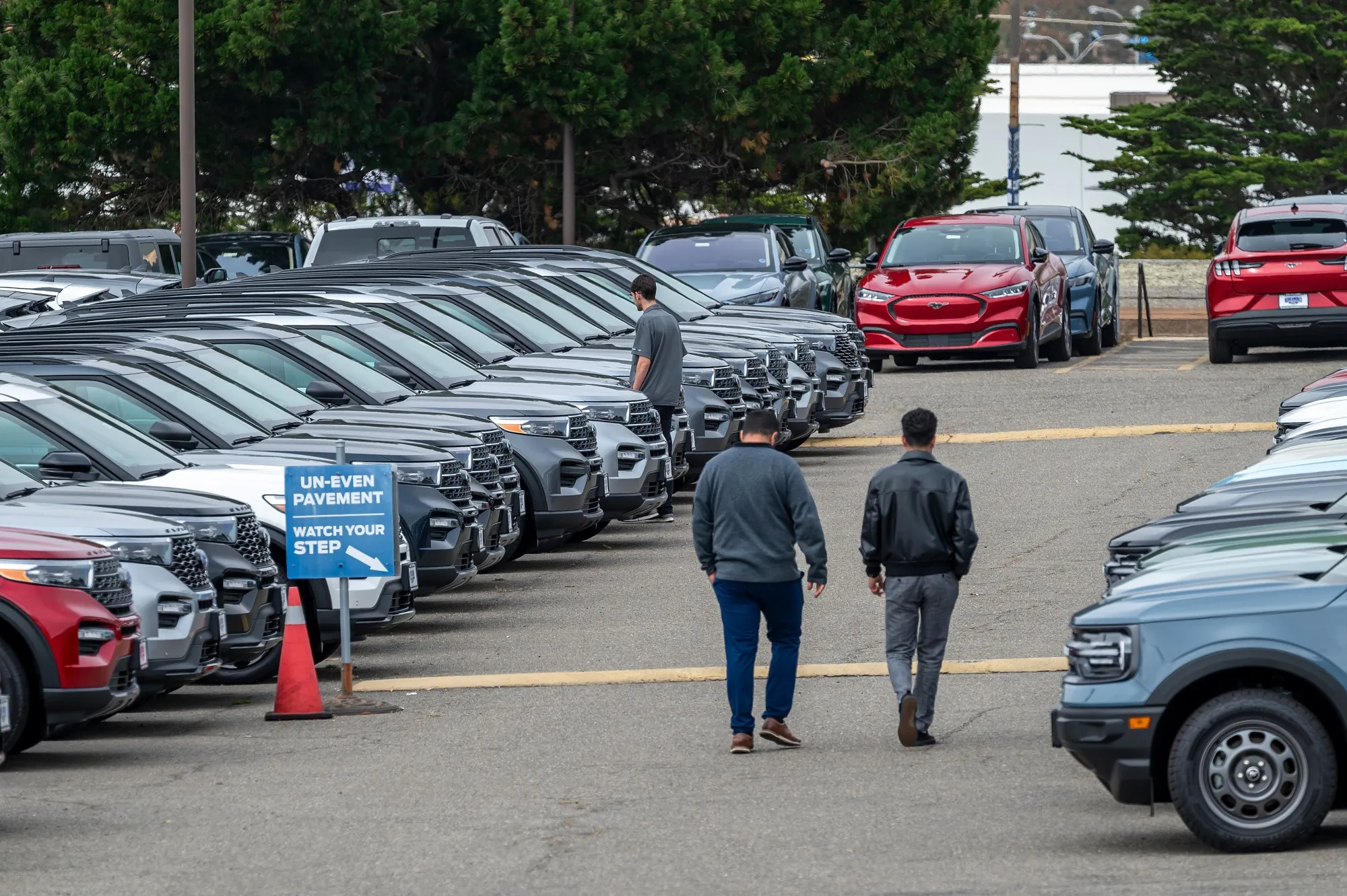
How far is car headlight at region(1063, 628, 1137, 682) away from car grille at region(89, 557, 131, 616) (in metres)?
4.34

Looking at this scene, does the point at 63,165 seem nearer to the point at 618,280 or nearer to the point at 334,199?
the point at 334,199

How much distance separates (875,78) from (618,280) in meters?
14.8

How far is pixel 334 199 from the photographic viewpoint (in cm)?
3759

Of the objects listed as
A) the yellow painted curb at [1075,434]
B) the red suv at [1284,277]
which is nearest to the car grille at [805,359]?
the yellow painted curb at [1075,434]

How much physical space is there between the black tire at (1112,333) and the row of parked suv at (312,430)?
10.3 m

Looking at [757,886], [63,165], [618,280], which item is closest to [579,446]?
A: [618,280]

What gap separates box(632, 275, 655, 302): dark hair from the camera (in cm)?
1736

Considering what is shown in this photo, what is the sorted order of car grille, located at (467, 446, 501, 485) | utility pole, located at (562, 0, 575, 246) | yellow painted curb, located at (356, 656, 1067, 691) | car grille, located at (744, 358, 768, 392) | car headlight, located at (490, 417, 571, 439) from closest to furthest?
yellow painted curb, located at (356, 656, 1067, 691), car grille, located at (467, 446, 501, 485), car headlight, located at (490, 417, 571, 439), car grille, located at (744, 358, 768, 392), utility pole, located at (562, 0, 575, 246)

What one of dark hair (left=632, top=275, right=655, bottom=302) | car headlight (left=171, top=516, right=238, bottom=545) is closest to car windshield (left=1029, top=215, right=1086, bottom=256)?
dark hair (left=632, top=275, right=655, bottom=302)

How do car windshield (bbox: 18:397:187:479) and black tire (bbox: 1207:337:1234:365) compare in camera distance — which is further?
black tire (bbox: 1207:337:1234:365)

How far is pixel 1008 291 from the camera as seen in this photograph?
27.1 meters

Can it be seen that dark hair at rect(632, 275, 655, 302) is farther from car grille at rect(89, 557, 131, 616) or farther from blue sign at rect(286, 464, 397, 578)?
car grille at rect(89, 557, 131, 616)

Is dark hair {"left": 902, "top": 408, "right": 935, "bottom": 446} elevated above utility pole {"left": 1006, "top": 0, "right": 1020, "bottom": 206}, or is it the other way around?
utility pole {"left": 1006, "top": 0, "right": 1020, "bottom": 206}

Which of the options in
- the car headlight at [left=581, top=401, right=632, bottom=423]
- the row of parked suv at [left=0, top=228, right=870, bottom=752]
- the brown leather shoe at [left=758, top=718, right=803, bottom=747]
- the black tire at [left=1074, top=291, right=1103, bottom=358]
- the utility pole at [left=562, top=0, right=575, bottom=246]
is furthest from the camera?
the utility pole at [left=562, top=0, right=575, bottom=246]
